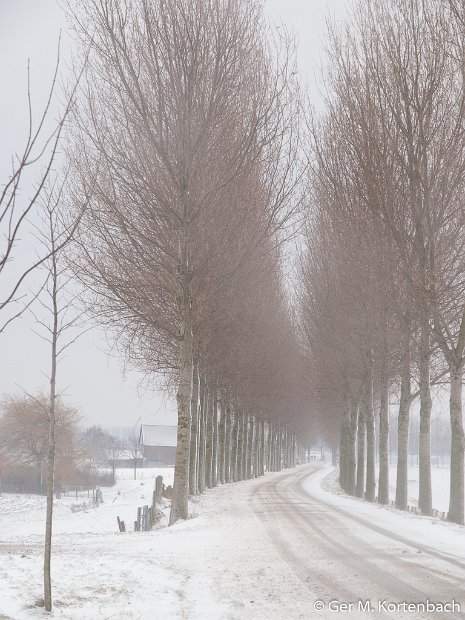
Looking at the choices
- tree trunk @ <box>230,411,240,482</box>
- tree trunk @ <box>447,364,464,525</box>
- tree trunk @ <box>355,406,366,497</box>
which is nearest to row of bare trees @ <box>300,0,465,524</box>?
tree trunk @ <box>447,364,464,525</box>

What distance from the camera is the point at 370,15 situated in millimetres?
15383

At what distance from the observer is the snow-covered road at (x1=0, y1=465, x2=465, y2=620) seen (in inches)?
233

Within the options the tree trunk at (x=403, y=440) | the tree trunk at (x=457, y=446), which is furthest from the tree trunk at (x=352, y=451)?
the tree trunk at (x=457, y=446)

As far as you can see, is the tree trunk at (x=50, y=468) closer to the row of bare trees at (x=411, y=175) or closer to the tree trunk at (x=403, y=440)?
the row of bare trees at (x=411, y=175)

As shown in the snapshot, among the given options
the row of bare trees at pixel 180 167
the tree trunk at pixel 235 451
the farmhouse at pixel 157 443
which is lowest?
the farmhouse at pixel 157 443

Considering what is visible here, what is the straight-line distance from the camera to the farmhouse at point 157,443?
106 metres

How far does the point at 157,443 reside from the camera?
10631cm

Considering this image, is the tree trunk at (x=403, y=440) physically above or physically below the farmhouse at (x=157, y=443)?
above

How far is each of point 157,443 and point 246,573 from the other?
101m

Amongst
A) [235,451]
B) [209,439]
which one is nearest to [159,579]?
[209,439]

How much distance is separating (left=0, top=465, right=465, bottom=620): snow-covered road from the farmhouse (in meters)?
95.5

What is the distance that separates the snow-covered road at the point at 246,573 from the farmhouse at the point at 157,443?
9552 centimetres

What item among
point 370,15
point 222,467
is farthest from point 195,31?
point 222,467

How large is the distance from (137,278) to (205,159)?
3.51 metres
